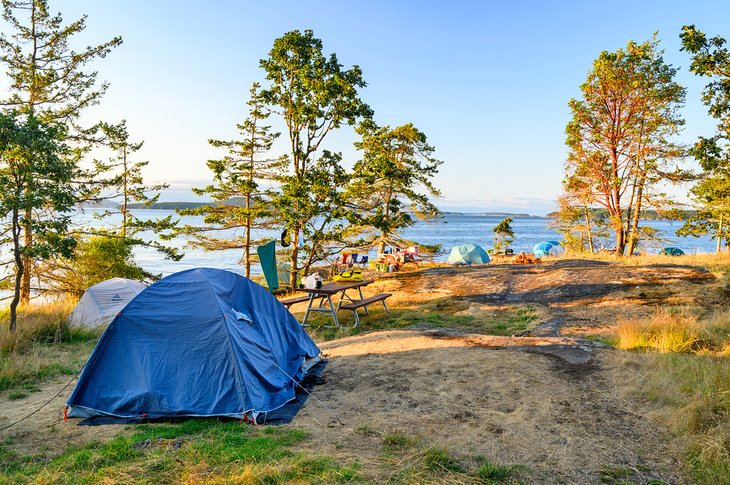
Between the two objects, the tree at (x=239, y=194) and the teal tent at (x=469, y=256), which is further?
the teal tent at (x=469, y=256)

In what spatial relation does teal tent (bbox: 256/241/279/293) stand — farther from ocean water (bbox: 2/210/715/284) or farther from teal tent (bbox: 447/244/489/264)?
teal tent (bbox: 447/244/489/264)

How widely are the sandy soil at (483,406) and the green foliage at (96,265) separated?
12432 millimetres

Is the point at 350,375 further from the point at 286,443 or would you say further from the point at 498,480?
the point at 498,480

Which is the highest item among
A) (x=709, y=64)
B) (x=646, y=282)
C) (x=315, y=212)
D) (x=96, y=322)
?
(x=709, y=64)

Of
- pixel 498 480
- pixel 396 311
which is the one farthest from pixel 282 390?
pixel 396 311

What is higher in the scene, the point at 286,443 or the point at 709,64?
the point at 709,64

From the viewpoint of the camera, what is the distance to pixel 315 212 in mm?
16484

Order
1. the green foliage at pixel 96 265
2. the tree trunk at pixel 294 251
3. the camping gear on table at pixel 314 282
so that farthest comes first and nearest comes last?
the green foliage at pixel 96 265 < the tree trunk at pixel 294 251 < the camping gear on table at pixel 314 282

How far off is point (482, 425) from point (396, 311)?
27.0 feet

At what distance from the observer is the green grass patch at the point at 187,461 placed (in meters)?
3.86

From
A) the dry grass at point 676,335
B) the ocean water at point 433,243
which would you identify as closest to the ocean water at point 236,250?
the ocean water at point 433,243

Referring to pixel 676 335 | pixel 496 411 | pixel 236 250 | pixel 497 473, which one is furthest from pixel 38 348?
pixel 236 250

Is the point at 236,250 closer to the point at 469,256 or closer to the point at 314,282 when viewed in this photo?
the point at 469,256

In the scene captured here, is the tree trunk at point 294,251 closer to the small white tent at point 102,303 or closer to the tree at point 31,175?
the small white tent at point 102,303
